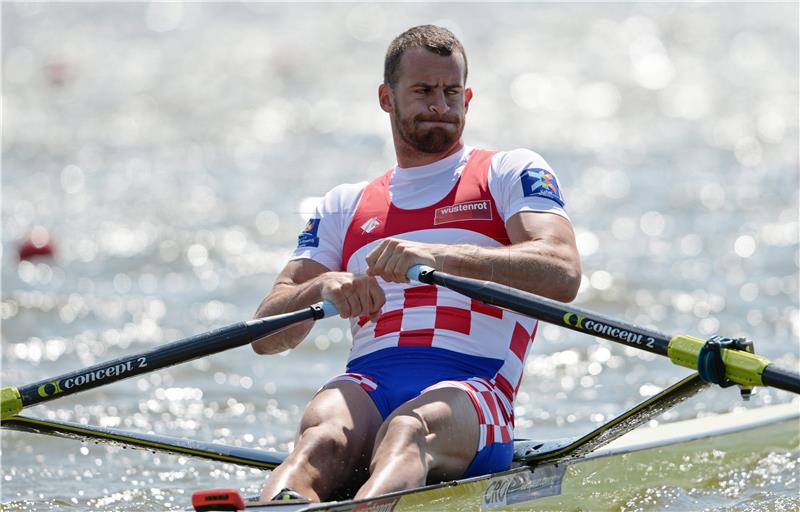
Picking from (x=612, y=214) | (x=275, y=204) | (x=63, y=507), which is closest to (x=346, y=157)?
(x=275, y=204)

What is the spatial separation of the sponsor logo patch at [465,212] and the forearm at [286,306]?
1.43 feet

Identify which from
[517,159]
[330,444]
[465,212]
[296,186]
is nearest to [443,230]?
[465,212]

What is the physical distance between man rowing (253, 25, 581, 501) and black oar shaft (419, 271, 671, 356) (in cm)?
16

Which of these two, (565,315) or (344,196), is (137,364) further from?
(565,315)

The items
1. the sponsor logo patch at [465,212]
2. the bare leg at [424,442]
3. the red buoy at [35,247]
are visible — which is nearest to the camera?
the bare leg at [424,442]

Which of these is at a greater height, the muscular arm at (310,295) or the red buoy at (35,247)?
the red buoy at (35,247)

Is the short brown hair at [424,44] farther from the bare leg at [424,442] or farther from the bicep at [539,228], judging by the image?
the bare leg at [424,442]

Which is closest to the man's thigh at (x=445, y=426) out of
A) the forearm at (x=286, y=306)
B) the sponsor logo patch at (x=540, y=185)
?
the forearm at (x=286, y=306)

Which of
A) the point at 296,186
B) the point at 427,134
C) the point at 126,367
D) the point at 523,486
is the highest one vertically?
the point at 296,186

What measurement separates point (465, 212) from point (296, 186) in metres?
7.63

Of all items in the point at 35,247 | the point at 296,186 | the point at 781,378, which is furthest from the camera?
the point at 296,186

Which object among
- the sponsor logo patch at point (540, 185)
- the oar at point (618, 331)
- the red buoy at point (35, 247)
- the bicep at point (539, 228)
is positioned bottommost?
the oar at point (618, 331)

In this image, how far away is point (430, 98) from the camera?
11.5 feet

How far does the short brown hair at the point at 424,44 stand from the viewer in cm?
350
